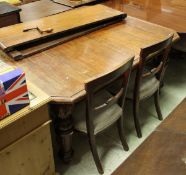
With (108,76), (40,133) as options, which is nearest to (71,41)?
(108,76)

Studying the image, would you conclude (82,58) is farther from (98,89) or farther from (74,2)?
(74,2)

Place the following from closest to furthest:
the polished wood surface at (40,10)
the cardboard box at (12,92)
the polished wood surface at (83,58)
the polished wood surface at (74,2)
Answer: the cardboard box at (12,92), the polished wood surface at (83,58), the polished wood surface at (40,10), the polished wood surface at (74,2)

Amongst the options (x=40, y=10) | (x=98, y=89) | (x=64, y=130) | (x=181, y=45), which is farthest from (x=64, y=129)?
(x=181, y=45)

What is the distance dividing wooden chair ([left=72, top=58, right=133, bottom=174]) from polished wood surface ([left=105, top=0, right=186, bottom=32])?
99cm

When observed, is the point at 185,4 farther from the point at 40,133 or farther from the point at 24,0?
the point at 40,133

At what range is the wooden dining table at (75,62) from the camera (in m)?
1.48

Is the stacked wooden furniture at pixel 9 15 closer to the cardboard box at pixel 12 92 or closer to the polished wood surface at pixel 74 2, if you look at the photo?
the polished wood surface at pixel 74 2

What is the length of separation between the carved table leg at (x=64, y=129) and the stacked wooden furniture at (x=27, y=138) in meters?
0.14

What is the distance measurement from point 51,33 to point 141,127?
3.65ft

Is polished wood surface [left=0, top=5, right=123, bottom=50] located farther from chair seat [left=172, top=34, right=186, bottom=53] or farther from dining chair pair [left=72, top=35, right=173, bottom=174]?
chair seat [left=172, top=34, right=186, bottom=53]

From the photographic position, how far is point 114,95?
1.84m

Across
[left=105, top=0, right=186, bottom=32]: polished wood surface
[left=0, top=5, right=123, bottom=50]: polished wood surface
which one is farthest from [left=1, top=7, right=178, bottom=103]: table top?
[left=105, top=0, right=186, bottom=32]: polished wood surface

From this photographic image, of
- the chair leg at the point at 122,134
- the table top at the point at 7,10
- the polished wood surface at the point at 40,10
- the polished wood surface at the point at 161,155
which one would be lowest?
the chair leg at the point at 122,134

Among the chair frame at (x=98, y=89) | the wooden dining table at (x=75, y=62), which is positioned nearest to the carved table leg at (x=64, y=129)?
the wooden dining table at (x=75, y=62)
